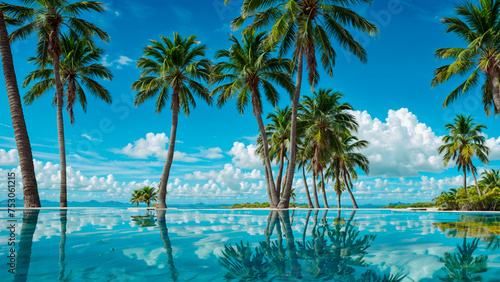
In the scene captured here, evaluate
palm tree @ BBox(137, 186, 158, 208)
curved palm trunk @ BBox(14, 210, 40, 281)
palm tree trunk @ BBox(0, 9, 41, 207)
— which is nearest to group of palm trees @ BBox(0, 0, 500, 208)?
palm tree trunk @ BBox(0, 9, 41, 207)

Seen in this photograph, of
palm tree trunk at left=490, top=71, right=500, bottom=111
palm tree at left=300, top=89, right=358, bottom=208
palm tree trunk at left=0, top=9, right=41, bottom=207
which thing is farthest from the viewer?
palm tree at left=300, top=89, right=358, bottom=208

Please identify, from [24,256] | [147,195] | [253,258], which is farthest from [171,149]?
[147,195]

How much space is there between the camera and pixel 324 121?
1052 inches

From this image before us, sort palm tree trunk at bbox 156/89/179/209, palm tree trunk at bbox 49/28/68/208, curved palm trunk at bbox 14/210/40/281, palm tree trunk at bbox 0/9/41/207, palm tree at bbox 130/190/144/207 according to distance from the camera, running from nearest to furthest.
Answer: curved palm trunk at bbox 14/210/40/281
palm tree trunk at bbox 0/9/41/207
palm tree trunk at bbox 49/28/68/208
palm tree trunk at bbox 156/89/179/209
palm tree at bbox 130/190/144/207

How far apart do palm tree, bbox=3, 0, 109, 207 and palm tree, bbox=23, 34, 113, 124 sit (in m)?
1.64

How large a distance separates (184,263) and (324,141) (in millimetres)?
20286

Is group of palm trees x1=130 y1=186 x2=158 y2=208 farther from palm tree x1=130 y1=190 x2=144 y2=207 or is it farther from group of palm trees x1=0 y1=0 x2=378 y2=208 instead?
group of palm trees x1=0 y1=0 x2=378 y2=208

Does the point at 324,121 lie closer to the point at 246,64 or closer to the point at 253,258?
the point at 246,64

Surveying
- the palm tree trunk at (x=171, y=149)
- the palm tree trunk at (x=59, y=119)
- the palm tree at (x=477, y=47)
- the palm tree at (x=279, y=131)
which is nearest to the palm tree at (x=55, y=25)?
→ the palm tree trunk at (x=59, y=119)

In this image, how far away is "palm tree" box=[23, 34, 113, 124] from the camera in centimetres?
2270

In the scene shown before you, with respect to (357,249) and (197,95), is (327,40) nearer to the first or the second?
(197,95)

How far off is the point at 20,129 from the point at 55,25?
804 cm

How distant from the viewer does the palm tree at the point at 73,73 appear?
2270cm

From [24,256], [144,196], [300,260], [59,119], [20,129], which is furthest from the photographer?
[144,196]
